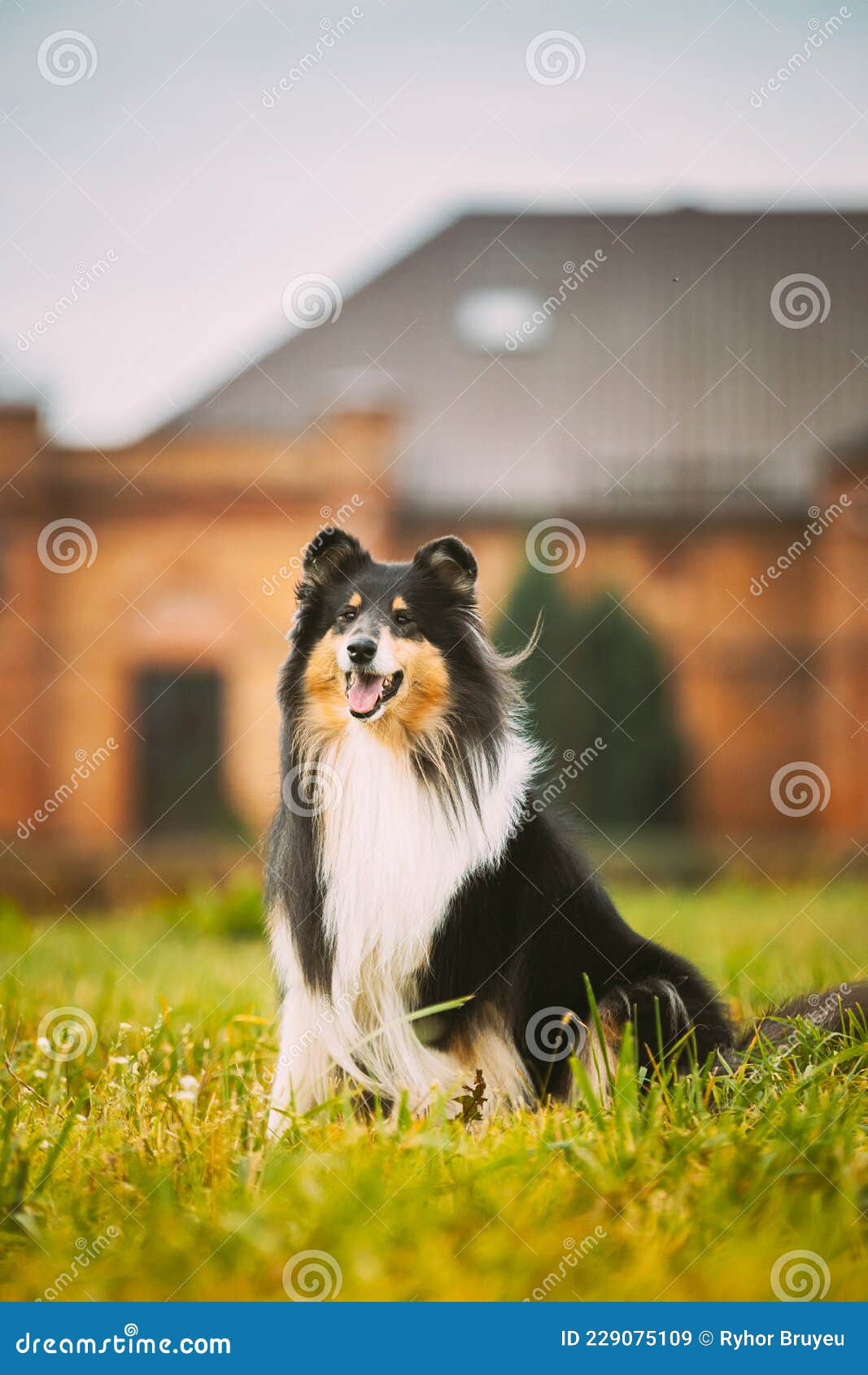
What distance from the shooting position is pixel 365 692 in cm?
358

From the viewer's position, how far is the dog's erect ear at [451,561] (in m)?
3.76

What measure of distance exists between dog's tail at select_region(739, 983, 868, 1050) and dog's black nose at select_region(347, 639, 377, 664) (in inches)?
71.6

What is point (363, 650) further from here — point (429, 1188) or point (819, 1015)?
A: point (819, 1015)

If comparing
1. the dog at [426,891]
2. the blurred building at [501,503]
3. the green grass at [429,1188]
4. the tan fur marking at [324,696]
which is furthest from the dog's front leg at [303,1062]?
the blurred building at [501,503]

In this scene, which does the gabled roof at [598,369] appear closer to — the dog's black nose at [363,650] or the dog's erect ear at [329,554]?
the dog's erect ear at [329,554]

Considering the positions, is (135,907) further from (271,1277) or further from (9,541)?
(9,541)

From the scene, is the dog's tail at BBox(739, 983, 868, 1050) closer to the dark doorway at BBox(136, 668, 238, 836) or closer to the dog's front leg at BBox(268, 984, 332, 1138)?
the dog's front leg at BBox(268, 984, 332, 1138)

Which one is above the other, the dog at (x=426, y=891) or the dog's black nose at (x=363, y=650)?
the dog's black nose at (x=363, y=650)

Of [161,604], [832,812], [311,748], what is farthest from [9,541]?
[311,748]

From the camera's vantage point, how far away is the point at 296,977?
12.0 feet

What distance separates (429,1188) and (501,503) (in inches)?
639

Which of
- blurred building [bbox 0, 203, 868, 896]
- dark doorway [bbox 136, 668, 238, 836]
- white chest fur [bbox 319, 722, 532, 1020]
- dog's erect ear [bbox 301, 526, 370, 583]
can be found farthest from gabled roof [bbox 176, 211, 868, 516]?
white chest fur [bbox 319, 722, 532, 1020]

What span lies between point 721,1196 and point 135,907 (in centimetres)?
826

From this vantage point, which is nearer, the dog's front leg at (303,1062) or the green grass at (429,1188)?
the green grass at (429,1188)
